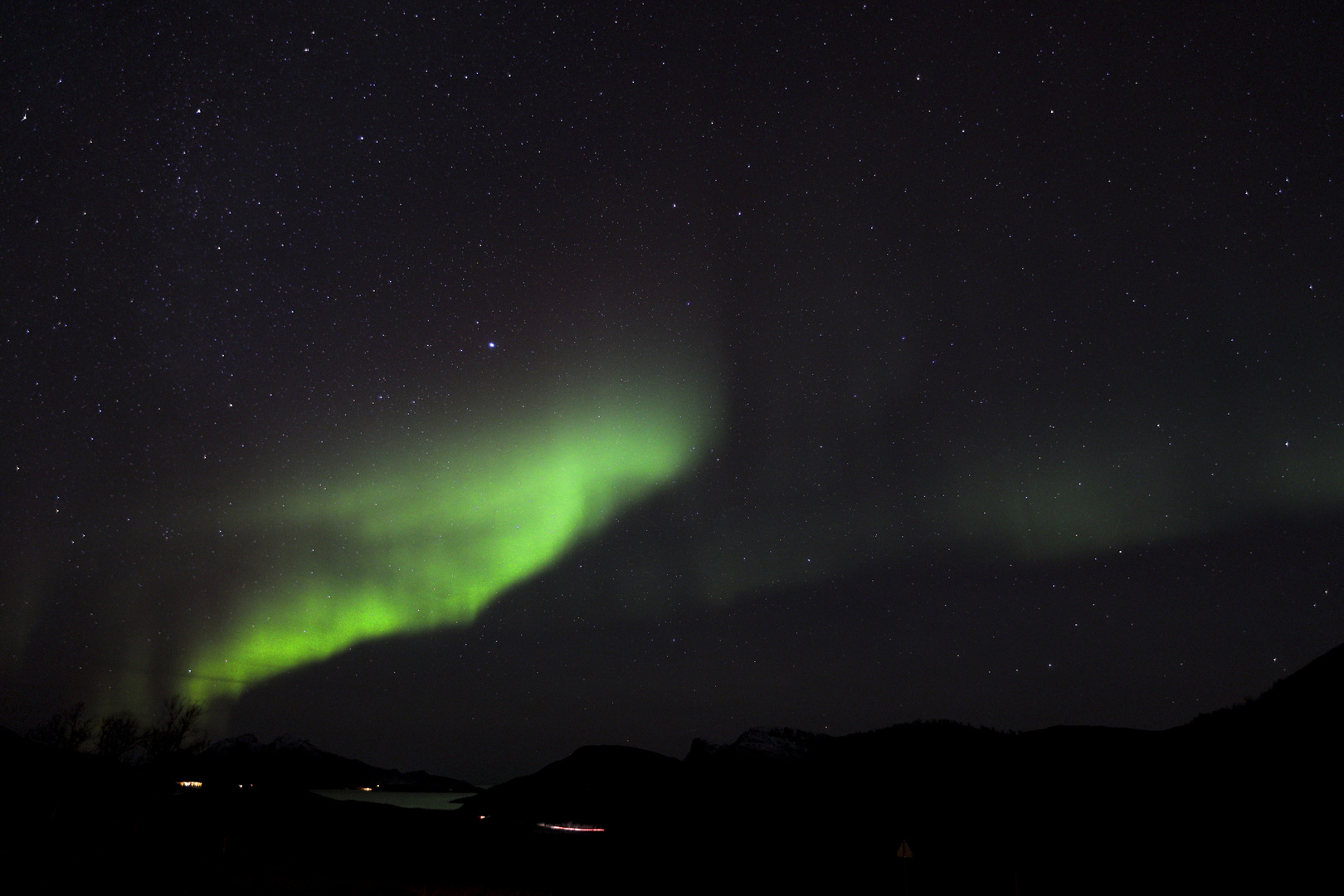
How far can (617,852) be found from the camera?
1490 inches

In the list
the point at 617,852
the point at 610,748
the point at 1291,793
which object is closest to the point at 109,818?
the point at 617,852

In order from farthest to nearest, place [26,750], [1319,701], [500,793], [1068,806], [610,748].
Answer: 1. [610,748]
2. [500,793]
3. [26,750]
4. [1068,806]
5. [1319,701]

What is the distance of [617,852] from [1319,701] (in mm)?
31097

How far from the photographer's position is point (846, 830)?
38656 mm

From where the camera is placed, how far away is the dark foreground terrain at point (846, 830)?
2244 cm

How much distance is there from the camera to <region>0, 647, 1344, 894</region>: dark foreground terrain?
22.4 meters

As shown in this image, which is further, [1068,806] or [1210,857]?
[1068,806]

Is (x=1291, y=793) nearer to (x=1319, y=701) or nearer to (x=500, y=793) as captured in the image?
(x=1319, y=701)

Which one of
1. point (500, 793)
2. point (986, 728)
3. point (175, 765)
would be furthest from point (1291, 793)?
point (175, 765)

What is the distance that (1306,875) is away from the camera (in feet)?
64.6

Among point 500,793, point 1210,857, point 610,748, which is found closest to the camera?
point 1210,857

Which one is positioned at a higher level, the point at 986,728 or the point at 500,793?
the point at 986,728

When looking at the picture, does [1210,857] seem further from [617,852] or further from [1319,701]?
[617,852]

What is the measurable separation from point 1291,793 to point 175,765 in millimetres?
97668
